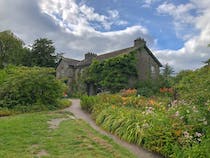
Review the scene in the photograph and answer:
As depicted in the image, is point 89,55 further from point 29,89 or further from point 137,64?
point 29,89

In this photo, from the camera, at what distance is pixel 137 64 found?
34.5 m

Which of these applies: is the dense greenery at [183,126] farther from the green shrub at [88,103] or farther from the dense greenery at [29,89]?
the dense greenery at [29,89]

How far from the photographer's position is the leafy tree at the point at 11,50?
48031 millimetres

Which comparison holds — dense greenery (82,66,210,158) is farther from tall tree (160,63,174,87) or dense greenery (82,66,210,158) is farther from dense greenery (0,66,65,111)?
tall tree (160,63,174,87)

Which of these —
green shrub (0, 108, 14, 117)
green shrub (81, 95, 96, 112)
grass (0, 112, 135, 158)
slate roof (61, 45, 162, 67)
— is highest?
slate roof (61, 45, 162, 67)

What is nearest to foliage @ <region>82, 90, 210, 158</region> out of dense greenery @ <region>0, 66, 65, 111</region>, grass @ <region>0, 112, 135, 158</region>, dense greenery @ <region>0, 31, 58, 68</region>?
grass @ <region>0, 112, 135, 158</region>

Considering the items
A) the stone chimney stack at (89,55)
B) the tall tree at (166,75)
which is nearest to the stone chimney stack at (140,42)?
the tall tree at (166,75)

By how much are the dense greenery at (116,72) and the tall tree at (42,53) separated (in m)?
15.9

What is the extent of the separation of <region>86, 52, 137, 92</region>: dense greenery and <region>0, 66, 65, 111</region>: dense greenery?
12075mm

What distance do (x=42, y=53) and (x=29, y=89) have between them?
98.2ft

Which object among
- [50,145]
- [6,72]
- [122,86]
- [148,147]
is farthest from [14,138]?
[122,86]

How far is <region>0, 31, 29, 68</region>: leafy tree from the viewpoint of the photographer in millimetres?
48031

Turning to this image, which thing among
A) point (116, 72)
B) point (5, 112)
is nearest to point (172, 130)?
point (5, 112)

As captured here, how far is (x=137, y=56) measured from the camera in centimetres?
3431
